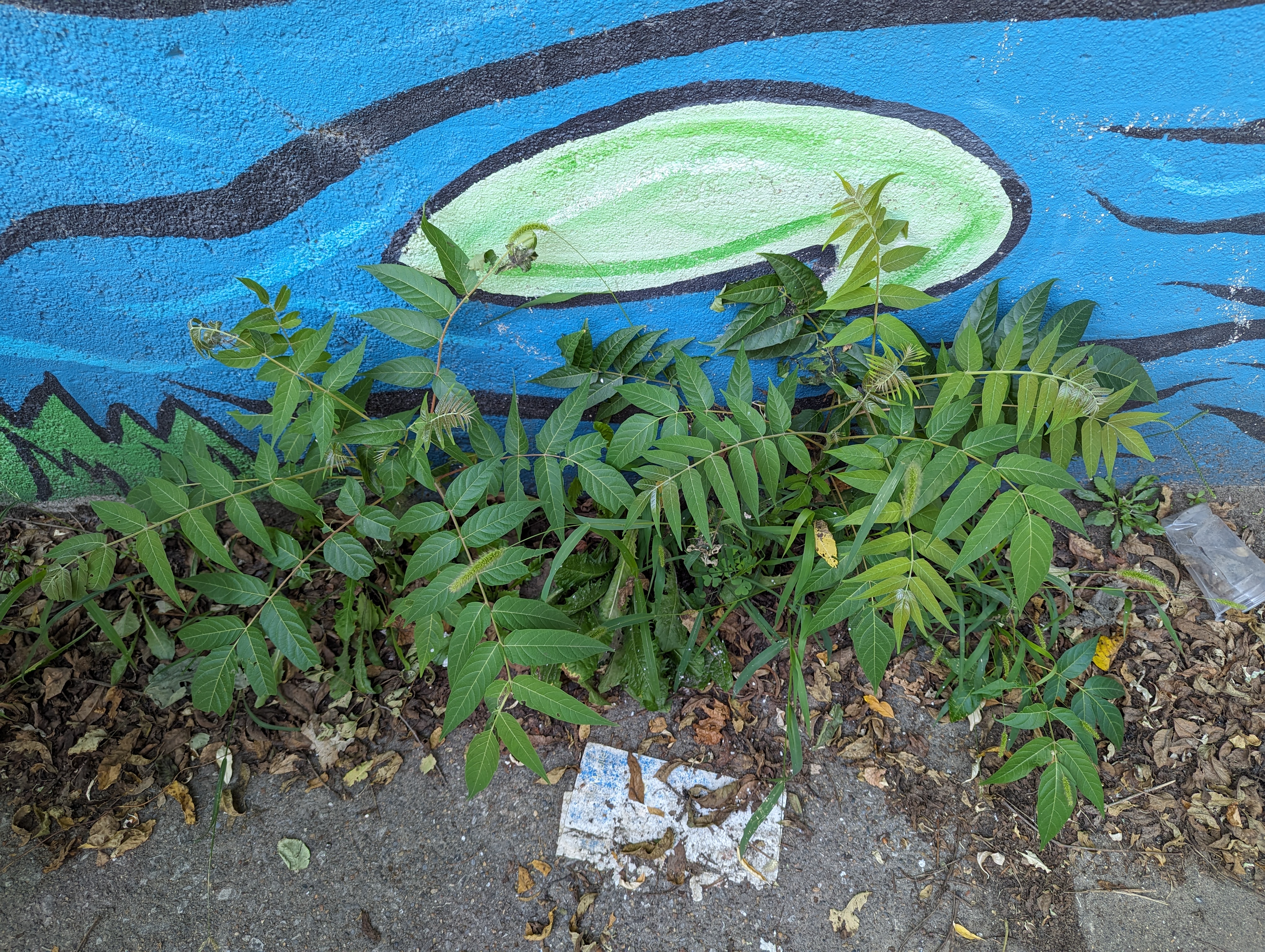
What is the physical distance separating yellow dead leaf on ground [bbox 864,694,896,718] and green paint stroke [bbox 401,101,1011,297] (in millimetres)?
1439

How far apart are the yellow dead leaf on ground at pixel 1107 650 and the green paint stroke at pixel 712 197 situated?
1.57 metres

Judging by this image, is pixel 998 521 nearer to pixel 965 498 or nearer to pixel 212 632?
pixel 965 498

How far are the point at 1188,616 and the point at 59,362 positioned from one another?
4.05m

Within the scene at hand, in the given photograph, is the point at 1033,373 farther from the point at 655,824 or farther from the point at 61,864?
the point at 61,864

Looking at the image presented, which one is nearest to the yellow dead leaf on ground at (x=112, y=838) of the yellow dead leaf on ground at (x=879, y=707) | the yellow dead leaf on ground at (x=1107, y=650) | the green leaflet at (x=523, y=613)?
the green leaflet at (x=523, y=613)

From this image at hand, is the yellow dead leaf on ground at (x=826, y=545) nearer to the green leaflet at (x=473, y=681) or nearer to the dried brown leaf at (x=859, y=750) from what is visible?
the dried brown leaf at (x=859, y=750)

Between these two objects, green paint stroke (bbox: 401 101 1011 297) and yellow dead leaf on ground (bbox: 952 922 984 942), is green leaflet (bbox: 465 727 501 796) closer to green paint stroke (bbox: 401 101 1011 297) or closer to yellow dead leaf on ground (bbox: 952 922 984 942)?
green paint stroke (bbox: 401 101 1011 297)

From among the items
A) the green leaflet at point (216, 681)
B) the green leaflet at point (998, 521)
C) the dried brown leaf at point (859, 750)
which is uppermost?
the green leaflet at point (998, 521)

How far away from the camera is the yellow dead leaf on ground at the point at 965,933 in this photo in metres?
1.96

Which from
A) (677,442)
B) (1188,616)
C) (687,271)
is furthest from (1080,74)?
(1188,616)

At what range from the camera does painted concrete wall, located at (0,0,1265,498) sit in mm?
1328

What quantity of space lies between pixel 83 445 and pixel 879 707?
2.93 m

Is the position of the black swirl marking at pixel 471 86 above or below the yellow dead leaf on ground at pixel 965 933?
above

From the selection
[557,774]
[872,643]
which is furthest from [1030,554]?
[557,774]
